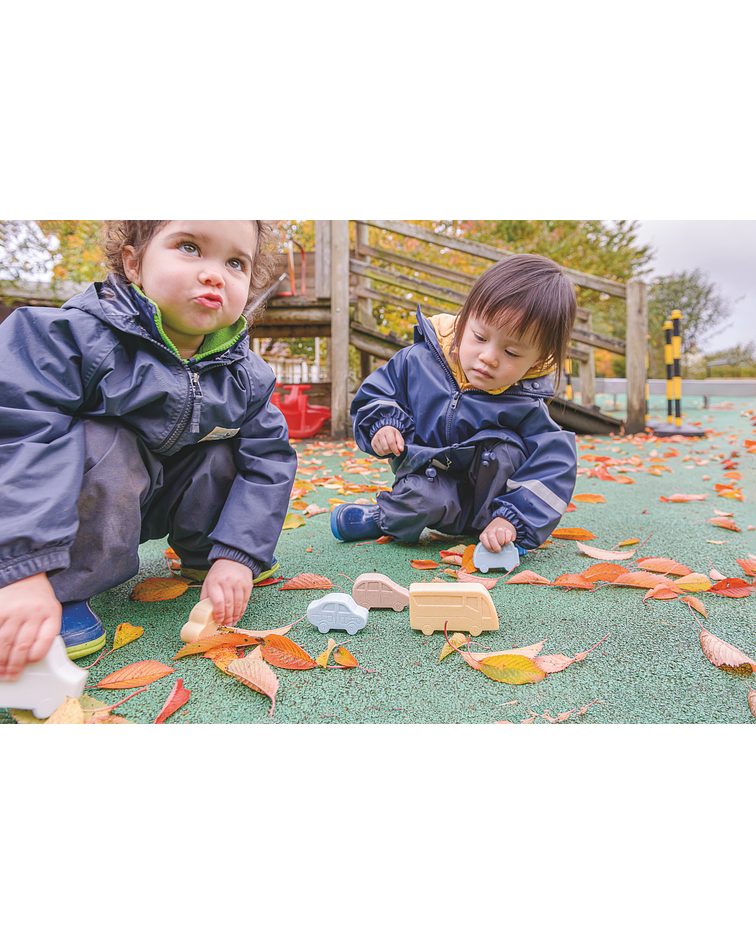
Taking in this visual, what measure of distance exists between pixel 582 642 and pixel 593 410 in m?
4.65

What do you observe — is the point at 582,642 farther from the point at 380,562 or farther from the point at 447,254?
the point at 447,254

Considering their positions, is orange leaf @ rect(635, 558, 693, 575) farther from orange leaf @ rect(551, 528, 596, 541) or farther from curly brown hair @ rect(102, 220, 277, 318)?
curly brown hair @ rect(102, 220, 277, 318)

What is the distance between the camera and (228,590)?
1222 millimetres

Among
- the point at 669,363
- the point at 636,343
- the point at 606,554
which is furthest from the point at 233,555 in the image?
the point at 669,363

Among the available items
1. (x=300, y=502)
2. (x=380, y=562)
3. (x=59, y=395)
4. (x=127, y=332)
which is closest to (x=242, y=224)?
(x=127, y=332)

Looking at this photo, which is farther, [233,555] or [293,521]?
[293,521]

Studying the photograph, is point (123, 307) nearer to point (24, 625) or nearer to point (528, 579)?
point (24, 625)

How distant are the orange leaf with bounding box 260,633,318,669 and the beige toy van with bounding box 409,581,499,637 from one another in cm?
25

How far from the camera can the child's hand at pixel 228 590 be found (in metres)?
1.20

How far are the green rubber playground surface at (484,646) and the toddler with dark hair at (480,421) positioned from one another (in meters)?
0.12

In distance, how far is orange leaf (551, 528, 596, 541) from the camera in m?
2.00

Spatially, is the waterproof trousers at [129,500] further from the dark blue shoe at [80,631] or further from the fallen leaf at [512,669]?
the fallen leaf at [512,669]

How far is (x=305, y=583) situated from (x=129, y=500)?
1.64 feet

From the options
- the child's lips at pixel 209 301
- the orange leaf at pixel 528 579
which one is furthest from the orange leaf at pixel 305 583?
the child's lips at pixel 209 301
